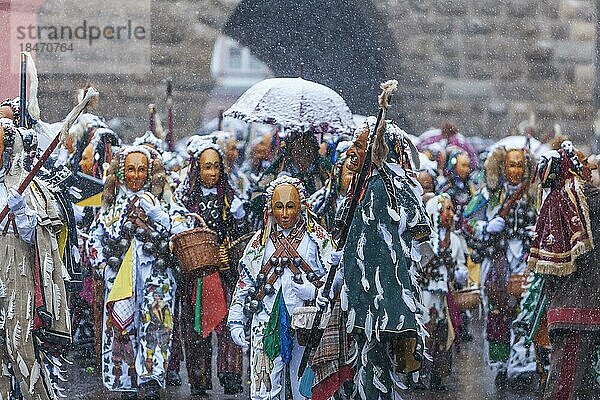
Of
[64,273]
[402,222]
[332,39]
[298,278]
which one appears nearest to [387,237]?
[402,222]

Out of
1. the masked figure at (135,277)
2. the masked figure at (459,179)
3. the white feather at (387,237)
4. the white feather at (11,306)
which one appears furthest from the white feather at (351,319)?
the masked figure at (459,179)

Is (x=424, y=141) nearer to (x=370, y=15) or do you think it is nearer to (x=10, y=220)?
(x=370, y=15)

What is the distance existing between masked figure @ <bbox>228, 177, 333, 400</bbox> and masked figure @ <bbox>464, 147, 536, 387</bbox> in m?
3.47

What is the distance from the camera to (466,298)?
14938 mm

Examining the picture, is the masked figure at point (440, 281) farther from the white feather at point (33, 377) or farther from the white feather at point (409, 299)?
the white feather at point (33, 377)

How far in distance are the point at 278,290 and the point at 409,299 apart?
116cm

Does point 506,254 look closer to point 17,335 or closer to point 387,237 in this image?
point 387,237

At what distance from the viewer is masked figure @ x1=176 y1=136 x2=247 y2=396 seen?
1391cm

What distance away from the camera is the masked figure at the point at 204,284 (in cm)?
1391

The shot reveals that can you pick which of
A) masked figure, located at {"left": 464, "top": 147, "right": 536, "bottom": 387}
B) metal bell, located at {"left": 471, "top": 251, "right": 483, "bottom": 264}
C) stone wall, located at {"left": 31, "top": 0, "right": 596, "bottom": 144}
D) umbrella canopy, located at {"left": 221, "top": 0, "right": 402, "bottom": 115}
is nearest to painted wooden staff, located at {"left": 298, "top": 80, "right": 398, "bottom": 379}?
masked figure, located at {"left": 464, "top": 147, "right": 536, "bottom": 387}

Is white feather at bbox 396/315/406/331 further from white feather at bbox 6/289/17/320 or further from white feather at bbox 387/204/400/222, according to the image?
white feather at bbox 6/289/17/320

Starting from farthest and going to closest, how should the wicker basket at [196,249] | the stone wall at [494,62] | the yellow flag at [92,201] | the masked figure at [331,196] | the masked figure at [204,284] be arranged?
the stone wall at [494,62] → the yellow flag at [92,201] → the masked figure at [204,284] → the masked figure at [331,196] → the wicker basket at [196,249]

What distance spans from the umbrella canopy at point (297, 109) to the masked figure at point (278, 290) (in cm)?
269

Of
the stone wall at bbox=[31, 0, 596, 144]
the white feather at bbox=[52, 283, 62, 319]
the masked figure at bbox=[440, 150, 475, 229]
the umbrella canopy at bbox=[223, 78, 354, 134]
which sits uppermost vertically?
the stone wall at bbox=[31, 0, 596, 144]
